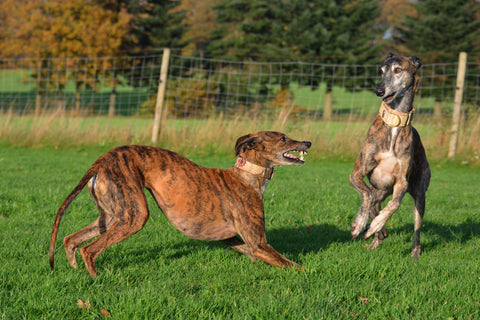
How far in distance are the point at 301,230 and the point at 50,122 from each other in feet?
38.9

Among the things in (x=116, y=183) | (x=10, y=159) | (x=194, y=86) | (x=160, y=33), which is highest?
(x=160, y=33)

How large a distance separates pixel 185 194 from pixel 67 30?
3712 cm

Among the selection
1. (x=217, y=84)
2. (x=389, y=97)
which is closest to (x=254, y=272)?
(x=389, y=97)

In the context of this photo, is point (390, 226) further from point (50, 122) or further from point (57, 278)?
point (50, 122)

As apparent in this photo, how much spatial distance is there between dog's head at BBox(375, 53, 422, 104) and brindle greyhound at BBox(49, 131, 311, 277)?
3.19 feet

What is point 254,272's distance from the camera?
4.70 m

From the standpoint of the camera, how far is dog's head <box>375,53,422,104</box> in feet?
16.3

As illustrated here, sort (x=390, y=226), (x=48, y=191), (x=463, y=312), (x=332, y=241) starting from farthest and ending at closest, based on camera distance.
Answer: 1. (x=48, y=191)
2. (x=390, y=226)
3. (x=332, y=241)
4. (x=463, y=312)

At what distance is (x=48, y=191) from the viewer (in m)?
8.25

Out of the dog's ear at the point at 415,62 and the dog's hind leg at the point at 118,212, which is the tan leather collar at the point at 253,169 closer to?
the dog's hind leg at the point at 118,212

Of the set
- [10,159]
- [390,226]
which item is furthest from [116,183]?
[10,159]

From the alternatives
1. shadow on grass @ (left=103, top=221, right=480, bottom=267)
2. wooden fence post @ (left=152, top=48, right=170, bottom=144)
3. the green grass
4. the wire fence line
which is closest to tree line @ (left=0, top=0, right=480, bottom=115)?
the wire fence line

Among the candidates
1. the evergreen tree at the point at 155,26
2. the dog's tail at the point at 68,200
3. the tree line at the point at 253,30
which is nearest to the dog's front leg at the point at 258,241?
the dog's tail at the point at 68,200

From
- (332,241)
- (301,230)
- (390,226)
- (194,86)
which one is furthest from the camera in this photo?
(194,86)
